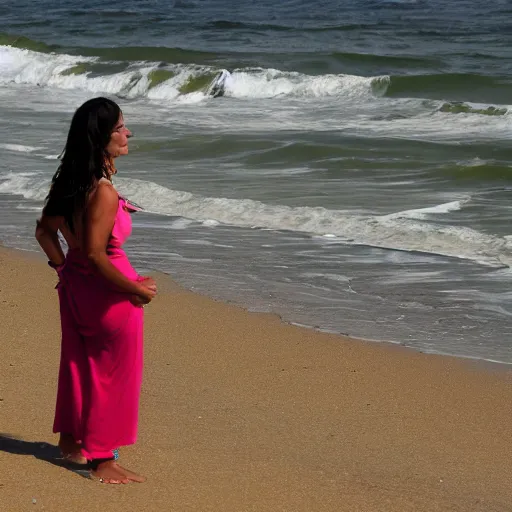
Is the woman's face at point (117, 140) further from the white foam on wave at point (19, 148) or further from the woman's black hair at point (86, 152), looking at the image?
the white foam on wave at point (19, 148)

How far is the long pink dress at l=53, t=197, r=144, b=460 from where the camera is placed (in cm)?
370

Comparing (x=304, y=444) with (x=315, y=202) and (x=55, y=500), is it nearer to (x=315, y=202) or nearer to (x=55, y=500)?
(x=55, y=500)

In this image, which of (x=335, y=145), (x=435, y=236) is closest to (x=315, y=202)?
(x=435, y=236)

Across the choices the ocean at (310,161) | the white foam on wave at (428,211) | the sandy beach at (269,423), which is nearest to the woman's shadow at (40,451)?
the sandy beach at (269,423)

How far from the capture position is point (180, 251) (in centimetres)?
834

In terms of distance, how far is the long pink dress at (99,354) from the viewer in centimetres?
370

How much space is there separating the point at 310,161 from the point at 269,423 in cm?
855

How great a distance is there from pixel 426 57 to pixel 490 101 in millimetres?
6121

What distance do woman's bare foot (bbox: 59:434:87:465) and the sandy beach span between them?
0.06m

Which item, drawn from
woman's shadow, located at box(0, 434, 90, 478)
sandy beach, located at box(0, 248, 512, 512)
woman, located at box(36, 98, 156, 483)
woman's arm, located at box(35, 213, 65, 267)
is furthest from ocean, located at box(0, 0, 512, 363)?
woman's arm, located at box(35, 213, 65, 267)

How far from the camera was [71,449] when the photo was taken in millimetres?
3949

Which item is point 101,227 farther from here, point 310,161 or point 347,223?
point 310,161

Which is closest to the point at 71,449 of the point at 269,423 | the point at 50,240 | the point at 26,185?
the point at 50,240

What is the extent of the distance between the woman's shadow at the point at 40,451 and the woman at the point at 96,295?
0.04 m
